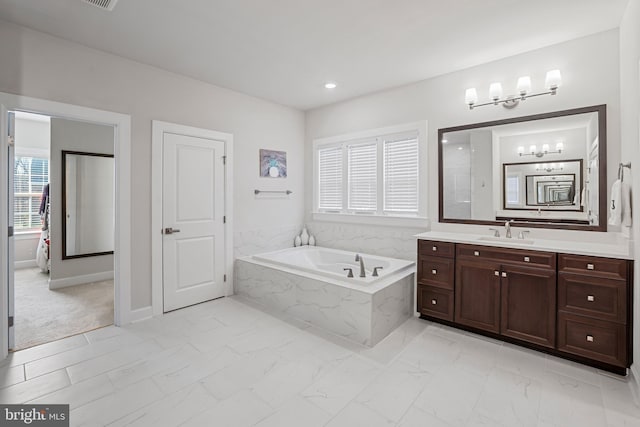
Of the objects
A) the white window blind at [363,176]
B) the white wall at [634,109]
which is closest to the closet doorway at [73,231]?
the white window blind at [363,176]

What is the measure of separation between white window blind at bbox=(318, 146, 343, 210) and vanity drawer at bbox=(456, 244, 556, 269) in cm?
206

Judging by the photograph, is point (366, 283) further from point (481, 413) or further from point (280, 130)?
point (280, 130)

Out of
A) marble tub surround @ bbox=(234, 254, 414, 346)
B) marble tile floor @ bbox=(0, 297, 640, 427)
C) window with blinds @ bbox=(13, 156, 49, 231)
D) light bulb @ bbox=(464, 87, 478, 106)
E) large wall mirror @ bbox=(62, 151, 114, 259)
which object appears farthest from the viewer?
window with blinds @ bbox=(13, 156, 49, 231)

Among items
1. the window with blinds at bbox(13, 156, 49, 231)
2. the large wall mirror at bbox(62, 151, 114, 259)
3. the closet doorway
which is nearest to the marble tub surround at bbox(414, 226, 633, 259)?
the closet doorway

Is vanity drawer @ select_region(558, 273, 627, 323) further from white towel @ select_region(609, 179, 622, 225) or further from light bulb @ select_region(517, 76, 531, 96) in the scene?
light bulb @ select_region(517, 76, 531, 96)

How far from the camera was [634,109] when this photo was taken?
2123mm

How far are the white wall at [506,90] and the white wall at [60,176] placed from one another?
3.73m

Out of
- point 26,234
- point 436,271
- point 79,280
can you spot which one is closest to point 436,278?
point 436,271

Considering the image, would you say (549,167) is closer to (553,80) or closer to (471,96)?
(553,80)

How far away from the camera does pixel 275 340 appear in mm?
2854

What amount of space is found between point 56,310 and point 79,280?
1247 millimetres

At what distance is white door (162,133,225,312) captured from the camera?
351cm

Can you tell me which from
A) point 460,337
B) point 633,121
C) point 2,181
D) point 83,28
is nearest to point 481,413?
point 460,337

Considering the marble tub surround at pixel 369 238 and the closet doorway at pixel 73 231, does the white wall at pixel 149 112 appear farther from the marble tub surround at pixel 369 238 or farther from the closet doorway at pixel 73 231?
the closet doorway at pixel 73 231
